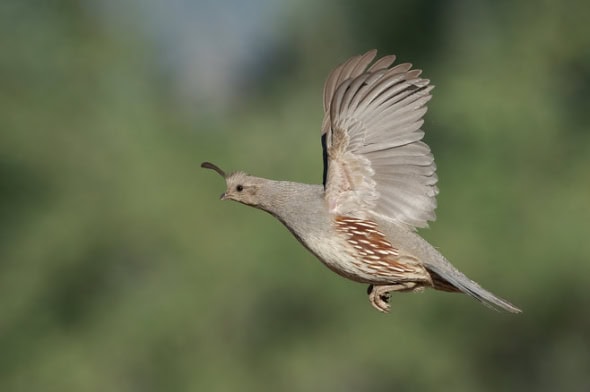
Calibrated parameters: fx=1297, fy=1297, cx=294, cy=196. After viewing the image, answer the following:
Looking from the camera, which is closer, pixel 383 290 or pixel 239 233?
pixel 383 290

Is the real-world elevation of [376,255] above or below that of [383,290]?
above

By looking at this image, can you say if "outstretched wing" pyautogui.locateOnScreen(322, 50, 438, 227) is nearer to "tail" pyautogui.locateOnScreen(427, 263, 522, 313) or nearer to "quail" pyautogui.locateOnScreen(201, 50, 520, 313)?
"quail" pyautogui.locateOnScreen(201, 50, 520, 313)

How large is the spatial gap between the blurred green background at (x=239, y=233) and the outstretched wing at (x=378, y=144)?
9.99 metres

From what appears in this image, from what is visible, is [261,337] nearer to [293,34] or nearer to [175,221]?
[175,221]

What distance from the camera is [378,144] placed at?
603 centimetres

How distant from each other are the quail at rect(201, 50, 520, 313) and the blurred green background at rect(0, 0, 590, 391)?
9.98m

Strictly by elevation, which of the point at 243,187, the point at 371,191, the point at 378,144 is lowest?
the point at 243,187

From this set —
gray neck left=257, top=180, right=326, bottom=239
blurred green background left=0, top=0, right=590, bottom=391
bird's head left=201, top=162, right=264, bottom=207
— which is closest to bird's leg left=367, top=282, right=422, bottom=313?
gray neck left=257, top=180, right=326, bottom=239

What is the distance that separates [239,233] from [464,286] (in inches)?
477

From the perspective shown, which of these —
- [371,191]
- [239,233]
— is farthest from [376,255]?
[239,233]

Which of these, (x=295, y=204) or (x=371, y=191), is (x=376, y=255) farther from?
(x=295, y=204)

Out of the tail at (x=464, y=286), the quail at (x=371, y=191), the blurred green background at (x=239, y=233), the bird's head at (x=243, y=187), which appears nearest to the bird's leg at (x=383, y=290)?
the quail at (x=371, y=191)

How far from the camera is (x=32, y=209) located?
65.6ft

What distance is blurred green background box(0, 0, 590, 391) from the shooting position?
17.4 meters
